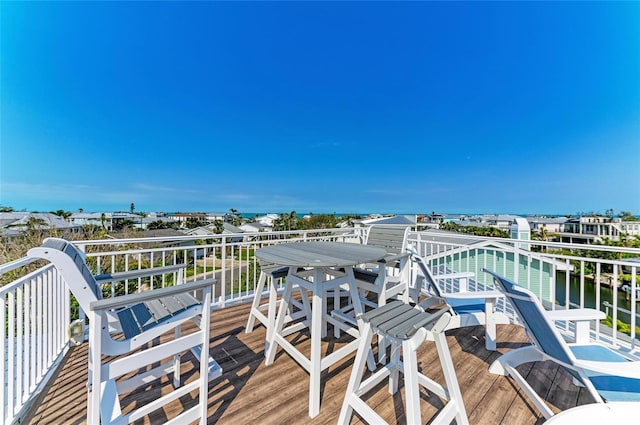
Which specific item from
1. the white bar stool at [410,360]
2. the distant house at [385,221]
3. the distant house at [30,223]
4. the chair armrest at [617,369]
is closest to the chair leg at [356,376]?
the white bar stool at [410,360]

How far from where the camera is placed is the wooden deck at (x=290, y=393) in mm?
1576

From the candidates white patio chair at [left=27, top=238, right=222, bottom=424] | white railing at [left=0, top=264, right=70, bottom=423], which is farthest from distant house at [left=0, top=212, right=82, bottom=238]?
white patio chair at [left=27, top=238, right=222, bottom=424]

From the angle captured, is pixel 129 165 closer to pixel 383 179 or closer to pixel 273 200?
pixel 273 200

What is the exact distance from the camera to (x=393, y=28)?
1010 cm

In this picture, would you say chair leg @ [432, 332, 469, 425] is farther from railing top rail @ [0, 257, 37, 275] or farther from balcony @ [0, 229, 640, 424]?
railing top rail @ [0, 257, 37, 275]

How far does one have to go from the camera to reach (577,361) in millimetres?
1314

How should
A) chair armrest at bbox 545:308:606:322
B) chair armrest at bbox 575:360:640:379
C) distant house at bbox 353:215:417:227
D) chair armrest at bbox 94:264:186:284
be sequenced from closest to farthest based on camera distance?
chair armrest at bbox 575:360:640:379
chair armrest at bbox 545:308:606:322
chair armrest at bbox 94:264:186:284
distant house at bbox 353:215:417:227

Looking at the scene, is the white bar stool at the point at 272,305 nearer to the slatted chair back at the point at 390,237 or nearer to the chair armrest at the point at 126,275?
the chair armrest at the point at 126,275

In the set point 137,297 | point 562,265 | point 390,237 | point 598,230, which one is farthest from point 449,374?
point 598,230

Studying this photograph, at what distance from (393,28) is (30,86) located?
21.4 meters

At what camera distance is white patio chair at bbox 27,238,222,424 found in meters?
1.14

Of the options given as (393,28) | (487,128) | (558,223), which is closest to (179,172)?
(393,28)

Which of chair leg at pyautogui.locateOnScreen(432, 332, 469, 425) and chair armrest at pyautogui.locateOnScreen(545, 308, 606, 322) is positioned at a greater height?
chair armrest at pyautogui.locateOnScreen(545, 308, 606, 322)

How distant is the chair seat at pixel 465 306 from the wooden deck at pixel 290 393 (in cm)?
38
